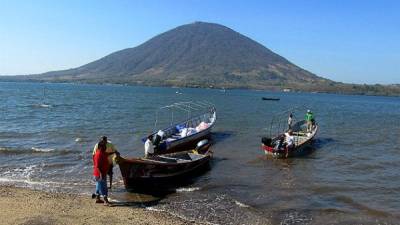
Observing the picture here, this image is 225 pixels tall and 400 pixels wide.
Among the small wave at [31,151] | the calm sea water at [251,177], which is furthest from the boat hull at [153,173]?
the small wave at [31,151]

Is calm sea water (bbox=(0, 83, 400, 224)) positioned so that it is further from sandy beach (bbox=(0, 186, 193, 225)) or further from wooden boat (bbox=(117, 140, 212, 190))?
sandy beach (bbox=(0, 186, 193, 225))

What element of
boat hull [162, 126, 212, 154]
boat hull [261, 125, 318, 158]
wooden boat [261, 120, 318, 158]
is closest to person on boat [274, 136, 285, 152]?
wooden boat [261, 120, 318, 158]

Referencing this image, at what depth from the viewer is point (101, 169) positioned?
47.6 feet

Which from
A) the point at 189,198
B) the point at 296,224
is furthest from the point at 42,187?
the point at 296,224

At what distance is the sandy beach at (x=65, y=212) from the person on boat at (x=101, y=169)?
0.42 meters

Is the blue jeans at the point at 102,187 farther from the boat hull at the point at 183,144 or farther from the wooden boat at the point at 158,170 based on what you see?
the boat hull at the point at 183,144

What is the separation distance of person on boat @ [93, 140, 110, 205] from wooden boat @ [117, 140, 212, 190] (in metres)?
1.32

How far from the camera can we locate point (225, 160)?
2456 centimetres

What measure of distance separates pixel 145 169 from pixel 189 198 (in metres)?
2.19

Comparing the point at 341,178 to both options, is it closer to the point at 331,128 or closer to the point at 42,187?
the point at 42,187

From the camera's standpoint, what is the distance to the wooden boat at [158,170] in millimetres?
16781

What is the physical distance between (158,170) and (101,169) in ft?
12.5

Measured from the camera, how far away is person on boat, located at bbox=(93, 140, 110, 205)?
14500 millimetres

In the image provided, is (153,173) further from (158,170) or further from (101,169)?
(101,169)
